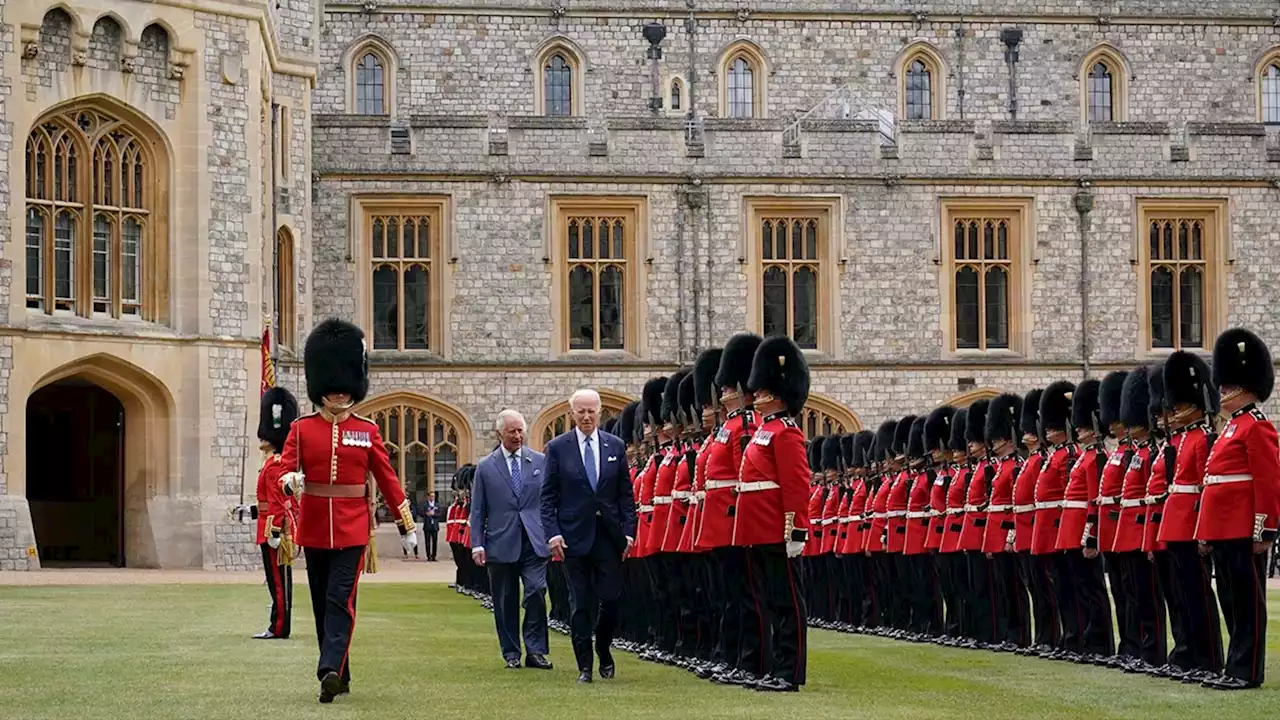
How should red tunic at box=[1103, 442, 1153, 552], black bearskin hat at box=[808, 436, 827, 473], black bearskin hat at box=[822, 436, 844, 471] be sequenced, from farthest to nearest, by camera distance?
black bearskin hat at box=[808, 436, 827, 473] → black bearskin hat at box=[822, 436, 844, 471] → red tunic at box=[1103, 442, 1153, 552]

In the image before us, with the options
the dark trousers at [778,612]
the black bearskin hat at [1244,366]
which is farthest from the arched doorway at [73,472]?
the black bearskin hat at [1244,366]

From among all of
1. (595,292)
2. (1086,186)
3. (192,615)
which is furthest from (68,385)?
(1086,186)

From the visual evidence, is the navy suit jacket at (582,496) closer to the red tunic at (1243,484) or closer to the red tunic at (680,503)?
the red tunic at (680,503)

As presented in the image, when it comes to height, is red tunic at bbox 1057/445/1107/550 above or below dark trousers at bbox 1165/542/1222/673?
above

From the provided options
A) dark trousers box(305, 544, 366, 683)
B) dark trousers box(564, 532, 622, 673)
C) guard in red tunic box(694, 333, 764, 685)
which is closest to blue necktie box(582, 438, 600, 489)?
dark trousers box(564, 532, 622, 673)

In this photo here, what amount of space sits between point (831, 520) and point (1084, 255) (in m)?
15.3

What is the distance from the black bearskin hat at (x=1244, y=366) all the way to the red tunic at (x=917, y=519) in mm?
4720

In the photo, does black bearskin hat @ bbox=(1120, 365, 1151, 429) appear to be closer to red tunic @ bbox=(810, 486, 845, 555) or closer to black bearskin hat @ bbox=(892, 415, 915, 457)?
black bearskin hat @ bbox=(892, 415, 915, 457)

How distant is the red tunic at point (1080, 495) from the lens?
41.0ft

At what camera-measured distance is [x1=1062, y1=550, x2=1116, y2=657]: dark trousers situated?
12594 mm

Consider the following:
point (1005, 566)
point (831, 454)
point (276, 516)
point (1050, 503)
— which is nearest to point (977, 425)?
point (1005, 566)

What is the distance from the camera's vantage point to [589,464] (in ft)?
39.0

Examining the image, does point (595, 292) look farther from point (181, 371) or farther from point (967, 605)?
point (967, 605)

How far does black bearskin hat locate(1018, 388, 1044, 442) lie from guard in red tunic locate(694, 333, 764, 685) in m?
2.89
